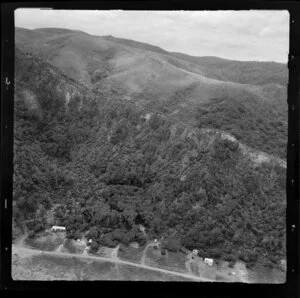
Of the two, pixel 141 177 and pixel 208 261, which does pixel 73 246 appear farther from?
pixel 208 261

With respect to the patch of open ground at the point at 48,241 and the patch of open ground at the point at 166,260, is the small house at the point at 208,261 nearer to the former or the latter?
the patch of open ground at the point at 166,260

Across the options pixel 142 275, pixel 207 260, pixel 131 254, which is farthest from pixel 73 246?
pixel 207 260

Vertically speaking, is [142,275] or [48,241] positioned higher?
[48,241]

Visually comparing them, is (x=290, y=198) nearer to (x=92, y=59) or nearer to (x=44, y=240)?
(x=44, y=240)

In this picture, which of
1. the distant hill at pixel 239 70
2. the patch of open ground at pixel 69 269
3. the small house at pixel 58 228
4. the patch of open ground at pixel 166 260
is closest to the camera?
the patch of open ground at pixel 69 269

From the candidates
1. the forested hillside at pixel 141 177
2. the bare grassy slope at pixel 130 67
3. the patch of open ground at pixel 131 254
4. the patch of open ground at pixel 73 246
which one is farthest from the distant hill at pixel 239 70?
the patch of open ground at pixel 73 246
